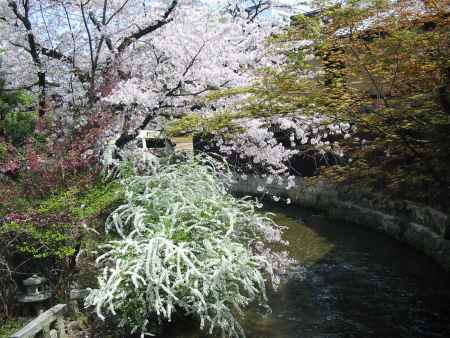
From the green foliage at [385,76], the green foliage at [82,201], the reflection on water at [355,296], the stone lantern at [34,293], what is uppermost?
the green foliage at [385,76]

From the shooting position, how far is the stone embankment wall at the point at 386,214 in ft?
34.2

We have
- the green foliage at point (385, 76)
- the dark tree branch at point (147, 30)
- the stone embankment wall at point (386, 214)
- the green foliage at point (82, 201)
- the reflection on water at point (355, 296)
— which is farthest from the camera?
the stone embankment wall at point (386, 214)

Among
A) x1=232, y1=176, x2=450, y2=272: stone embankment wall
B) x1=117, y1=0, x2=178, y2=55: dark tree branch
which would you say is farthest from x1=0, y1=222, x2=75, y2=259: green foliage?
x1=232, y1=176, x2=450, y2=272: stone embankment wall

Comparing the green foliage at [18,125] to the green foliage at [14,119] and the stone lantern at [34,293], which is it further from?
the stone lantern at [34,293]

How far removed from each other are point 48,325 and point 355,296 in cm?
570

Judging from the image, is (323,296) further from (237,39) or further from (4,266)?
(237,39)

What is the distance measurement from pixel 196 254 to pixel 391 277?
512 centimetres

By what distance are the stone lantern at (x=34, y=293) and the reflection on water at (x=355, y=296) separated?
198 centimetres

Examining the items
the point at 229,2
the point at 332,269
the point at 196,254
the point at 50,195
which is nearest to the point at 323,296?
the point at 332,269

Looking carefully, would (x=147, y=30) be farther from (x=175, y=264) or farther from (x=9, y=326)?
(x=9, y=326)

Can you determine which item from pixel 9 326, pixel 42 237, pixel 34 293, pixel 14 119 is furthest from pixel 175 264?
pixel 14 119

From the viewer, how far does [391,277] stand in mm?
9484

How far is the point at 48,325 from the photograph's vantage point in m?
5.94

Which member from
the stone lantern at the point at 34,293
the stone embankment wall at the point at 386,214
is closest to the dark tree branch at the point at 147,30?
the stone lantern at the point at 34,293
